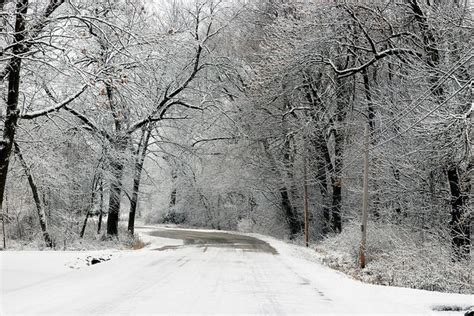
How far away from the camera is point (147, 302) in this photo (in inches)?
320

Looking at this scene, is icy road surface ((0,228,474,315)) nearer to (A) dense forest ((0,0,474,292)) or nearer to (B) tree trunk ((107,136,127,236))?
(A) dense forest ((0,0,474,292))

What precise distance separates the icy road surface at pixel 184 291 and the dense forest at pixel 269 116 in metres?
2.53

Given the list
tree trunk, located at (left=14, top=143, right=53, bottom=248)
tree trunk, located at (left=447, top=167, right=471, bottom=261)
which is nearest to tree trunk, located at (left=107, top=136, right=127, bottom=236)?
tree trunk, located at (left=14, top=143, right=53, bottom=248)

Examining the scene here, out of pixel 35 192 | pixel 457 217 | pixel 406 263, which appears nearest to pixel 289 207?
pixel 457 217

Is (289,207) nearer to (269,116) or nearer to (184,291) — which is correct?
(269,116)

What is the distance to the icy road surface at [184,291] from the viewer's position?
772cm

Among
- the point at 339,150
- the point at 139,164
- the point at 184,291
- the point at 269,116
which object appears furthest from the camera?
the point at 269,116

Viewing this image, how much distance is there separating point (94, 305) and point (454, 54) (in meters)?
13.6

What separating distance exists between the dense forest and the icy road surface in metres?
2.53

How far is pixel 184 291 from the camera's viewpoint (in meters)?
9.33

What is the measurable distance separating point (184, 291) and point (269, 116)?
19894 mm

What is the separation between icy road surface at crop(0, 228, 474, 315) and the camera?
7.72 m

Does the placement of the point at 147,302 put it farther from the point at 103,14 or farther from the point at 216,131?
the point at 216,131

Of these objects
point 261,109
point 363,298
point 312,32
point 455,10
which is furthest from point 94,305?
point 261,109
